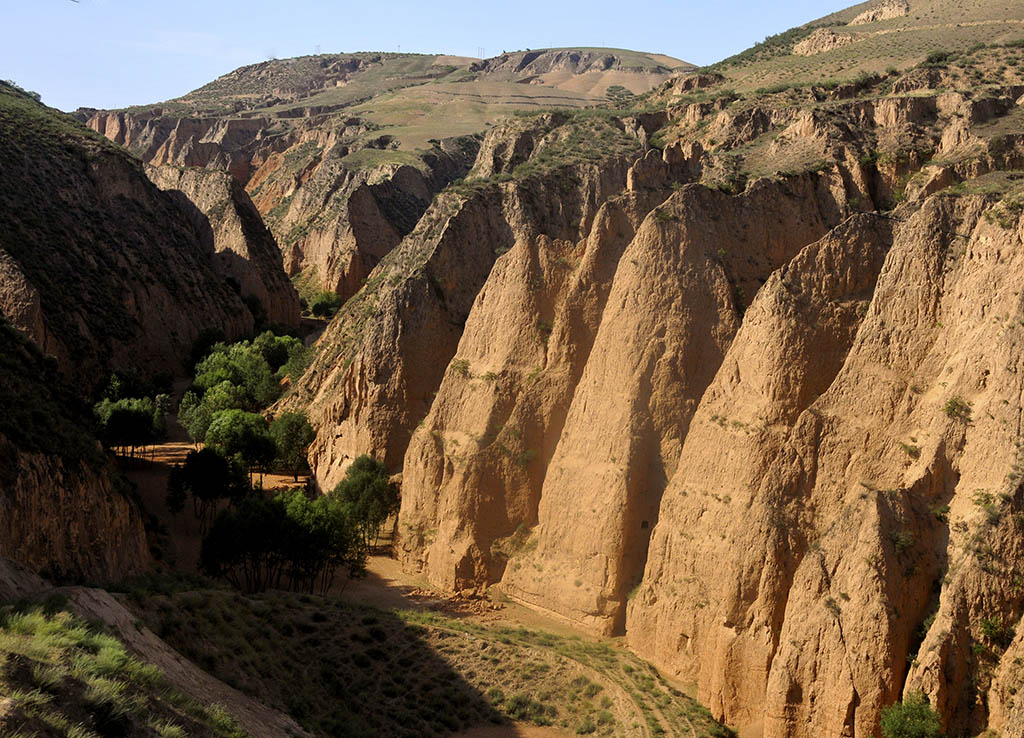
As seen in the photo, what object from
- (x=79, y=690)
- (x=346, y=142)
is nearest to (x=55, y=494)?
(x=79, y=690)

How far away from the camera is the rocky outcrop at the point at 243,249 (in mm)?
81688

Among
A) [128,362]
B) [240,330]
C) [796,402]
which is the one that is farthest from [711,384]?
[240,330]

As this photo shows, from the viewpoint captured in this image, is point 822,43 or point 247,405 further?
point 822,43

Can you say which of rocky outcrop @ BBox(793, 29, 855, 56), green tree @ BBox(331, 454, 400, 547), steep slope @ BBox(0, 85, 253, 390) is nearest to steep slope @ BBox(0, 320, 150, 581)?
green tree @ BBox(331, 454, 400, 547)

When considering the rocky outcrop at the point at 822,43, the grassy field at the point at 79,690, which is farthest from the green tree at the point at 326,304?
the grassy field at the point at 79,690

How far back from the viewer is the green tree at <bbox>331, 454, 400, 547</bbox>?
116 feet

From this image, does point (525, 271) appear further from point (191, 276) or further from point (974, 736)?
point (191, 276)

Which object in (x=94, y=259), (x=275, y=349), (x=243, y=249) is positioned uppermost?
(x=243, y=249)

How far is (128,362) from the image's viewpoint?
62625 millimetres

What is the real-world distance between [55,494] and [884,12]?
3009 inches

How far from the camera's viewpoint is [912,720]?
18.7 m

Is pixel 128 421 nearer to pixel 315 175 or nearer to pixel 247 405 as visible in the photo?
pixel 247 405

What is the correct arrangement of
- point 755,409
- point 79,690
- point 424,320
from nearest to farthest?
1. point 79,690
2. point 755,409
3. point 424,320

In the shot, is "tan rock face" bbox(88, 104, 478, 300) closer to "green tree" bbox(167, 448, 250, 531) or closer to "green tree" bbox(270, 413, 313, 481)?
"green tree" bbox(270, 413, 313, 481)
